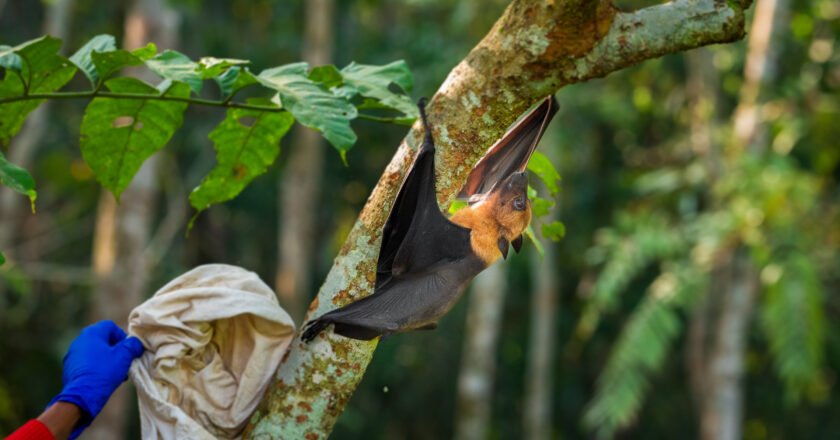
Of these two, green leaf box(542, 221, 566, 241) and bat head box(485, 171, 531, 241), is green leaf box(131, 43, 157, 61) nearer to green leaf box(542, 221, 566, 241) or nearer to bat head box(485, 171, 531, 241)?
bat head box(485, 171, 531, 241)

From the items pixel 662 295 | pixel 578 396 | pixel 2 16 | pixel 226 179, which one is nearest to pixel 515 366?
pixel 578 396

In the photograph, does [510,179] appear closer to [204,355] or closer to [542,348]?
[204,355]

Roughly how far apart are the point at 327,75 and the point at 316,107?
304 millimetres

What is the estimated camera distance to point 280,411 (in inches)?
91.1

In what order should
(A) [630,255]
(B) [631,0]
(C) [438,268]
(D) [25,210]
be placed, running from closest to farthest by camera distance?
(C) [438,268] < (A) [630,255] < (B) [631,0] < (D) [25,210]

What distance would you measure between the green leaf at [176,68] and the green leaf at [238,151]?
0.31 m

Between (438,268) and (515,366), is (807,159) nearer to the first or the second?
(515,366)

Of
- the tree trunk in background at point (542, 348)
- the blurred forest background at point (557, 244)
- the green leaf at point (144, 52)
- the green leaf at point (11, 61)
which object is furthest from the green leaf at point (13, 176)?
the tree trunk in background at point (542, 348)

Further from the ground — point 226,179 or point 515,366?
point 226,179

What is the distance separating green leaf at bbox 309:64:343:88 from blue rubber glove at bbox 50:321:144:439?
821 millimetres

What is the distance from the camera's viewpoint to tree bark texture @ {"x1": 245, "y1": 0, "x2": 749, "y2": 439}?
7.48 ft

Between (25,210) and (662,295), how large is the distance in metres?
8.66

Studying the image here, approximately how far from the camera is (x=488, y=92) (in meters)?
2.32

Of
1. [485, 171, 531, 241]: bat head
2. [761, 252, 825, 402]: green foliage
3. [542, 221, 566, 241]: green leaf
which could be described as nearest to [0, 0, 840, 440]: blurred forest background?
[761, 252, 825, 402]: green foliage
